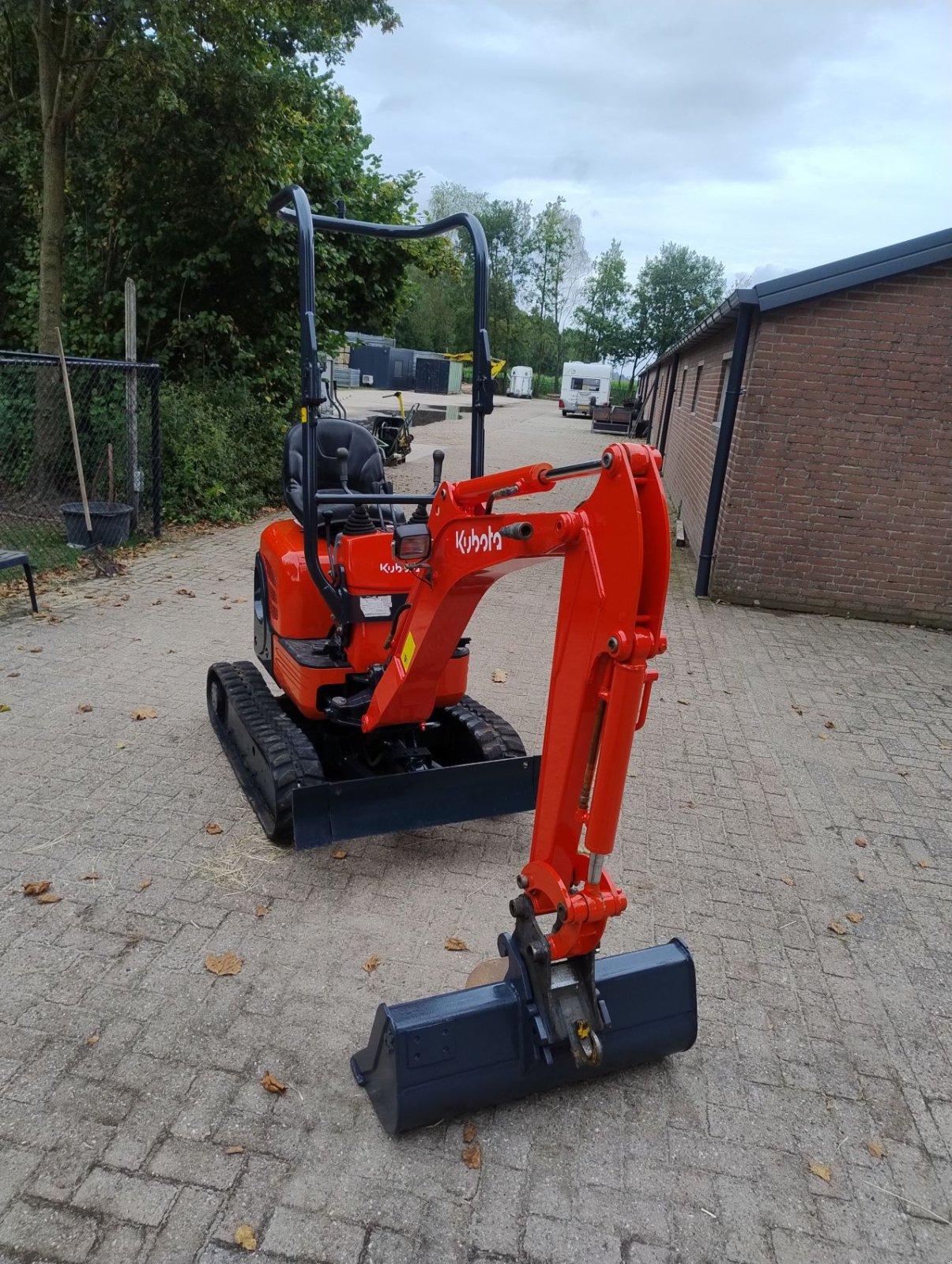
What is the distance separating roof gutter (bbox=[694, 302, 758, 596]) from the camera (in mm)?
8641

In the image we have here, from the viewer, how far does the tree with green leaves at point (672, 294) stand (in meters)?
58.1

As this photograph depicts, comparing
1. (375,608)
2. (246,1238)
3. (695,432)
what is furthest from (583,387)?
(246,1238)

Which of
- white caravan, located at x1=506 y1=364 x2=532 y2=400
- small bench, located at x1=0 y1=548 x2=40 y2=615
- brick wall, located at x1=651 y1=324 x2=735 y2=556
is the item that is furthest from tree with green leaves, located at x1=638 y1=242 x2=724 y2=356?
small bench, located at x1=0 y1=548 x2=40 y2=615

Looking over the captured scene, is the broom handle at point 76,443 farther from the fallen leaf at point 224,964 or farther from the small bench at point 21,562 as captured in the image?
the fallen leaf at point 224,964

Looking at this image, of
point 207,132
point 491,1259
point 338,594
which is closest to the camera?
point 491,1259

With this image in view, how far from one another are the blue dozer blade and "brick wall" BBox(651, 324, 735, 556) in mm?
7787

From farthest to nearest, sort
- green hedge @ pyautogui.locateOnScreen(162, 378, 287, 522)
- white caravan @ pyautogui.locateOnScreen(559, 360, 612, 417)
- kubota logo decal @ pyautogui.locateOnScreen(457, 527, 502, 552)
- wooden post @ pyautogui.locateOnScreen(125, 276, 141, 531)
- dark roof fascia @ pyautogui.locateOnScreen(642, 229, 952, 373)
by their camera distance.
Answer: white caravan @ pyautogui.locateOnScreen(559, 360, 612, 417) → green hedge @ pyautogui.locateOnScreen(162, 378, 287, 522) → wooden post @ pyautogui.locateOnScreen(125, 276, 141, 531) → dark roof fascia @ pyautogui.locateOnScreen(642, 229, 952, 373) → kubota logo decal @ pyautogui.locateOnScreen(457, 527, 502, 552)

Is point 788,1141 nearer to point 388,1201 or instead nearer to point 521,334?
point 388,1201

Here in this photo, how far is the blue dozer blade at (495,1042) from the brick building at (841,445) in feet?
22.6

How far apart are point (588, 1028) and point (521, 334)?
67.5 m

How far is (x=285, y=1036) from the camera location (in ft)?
9.55

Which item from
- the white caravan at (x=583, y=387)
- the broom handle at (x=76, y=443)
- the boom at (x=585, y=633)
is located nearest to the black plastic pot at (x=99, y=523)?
the broom handle at (x=76, y=443)

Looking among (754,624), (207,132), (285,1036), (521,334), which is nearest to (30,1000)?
(285,1036)

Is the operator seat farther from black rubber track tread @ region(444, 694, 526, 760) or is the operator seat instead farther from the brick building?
the brick building
